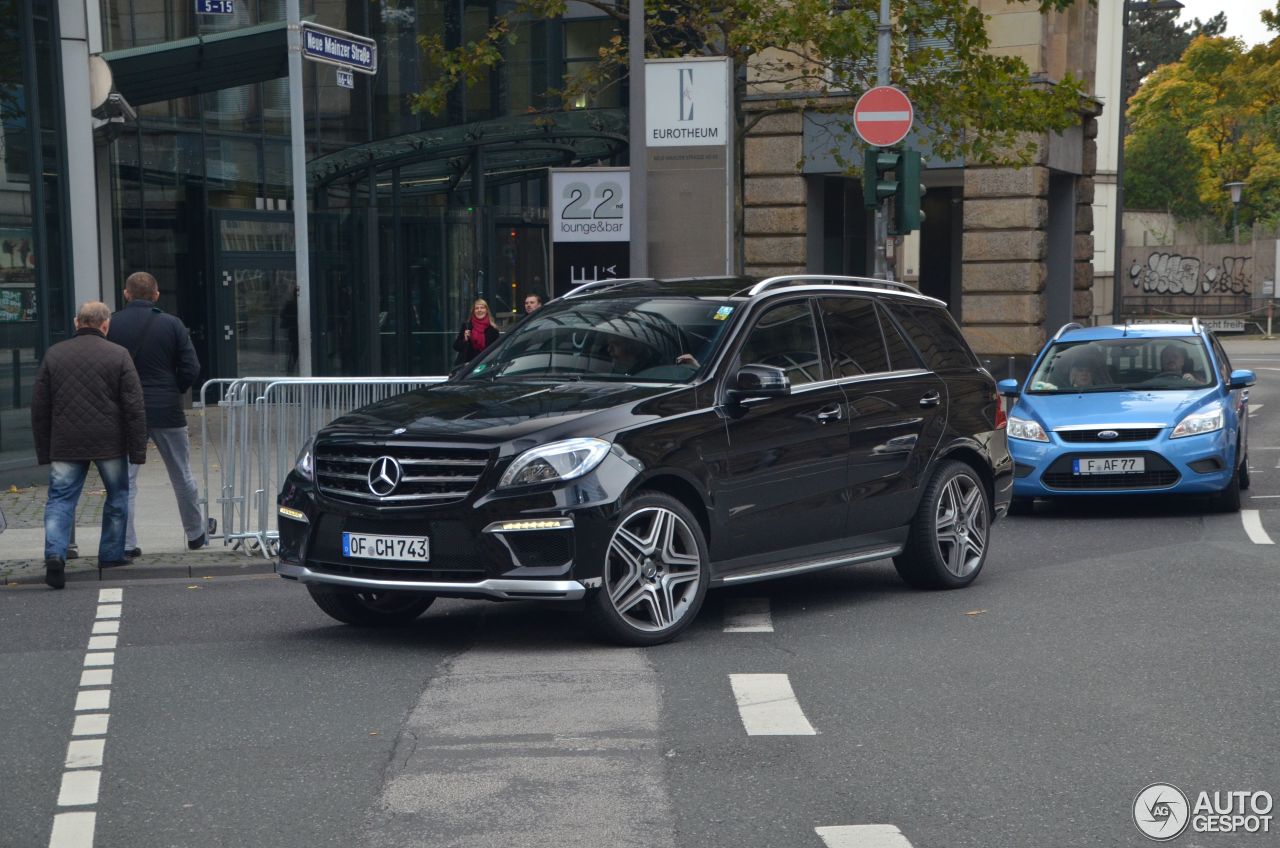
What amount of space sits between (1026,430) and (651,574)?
6.58 m

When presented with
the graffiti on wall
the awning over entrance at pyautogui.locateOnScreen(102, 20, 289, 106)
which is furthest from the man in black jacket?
the graffiti on wall

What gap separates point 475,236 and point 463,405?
64.4ft

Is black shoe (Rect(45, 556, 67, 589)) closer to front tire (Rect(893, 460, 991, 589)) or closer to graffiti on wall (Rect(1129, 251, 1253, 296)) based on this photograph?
front tire (Rect(893, 460, 991, 589))

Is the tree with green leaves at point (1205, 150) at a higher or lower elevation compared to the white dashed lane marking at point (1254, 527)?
higher

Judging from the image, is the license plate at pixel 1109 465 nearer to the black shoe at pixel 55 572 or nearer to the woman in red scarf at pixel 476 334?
the black shoe at pixel 55 572

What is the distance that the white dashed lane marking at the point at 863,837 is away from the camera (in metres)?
5.00

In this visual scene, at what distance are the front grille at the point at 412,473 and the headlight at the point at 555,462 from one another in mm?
143

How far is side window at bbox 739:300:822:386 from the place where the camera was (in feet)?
29.2

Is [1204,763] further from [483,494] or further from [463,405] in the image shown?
[463,405]

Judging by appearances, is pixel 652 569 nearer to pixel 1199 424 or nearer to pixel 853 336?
pixel 853 336

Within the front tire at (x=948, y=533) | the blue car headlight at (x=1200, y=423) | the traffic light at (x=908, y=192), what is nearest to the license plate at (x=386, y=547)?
the front tire at (x=948, y=533)

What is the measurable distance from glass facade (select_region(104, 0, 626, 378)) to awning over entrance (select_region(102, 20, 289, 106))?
566 cm

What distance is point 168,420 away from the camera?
11.6 meters

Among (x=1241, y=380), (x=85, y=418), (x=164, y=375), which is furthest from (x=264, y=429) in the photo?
(x=1241, y=380)
